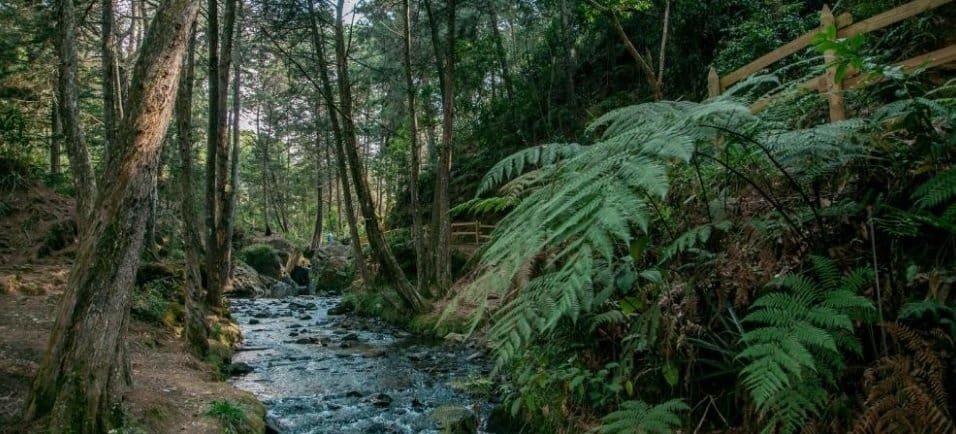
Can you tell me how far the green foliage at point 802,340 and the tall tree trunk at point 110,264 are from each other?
4257mm

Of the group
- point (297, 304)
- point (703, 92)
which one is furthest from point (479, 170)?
point (703, 92)

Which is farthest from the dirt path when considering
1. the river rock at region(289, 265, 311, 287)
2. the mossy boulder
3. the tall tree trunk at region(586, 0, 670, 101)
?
the river rock at region(289, 265, 311, 287)

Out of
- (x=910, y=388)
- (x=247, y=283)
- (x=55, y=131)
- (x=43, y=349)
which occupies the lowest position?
(x=247, y=283)

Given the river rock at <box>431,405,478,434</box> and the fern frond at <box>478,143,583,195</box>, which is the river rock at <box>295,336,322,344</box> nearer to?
the river rock at <box>431,405,478,434</box>

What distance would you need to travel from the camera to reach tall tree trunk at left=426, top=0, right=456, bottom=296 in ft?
42.3

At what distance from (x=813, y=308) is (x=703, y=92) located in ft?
41.7

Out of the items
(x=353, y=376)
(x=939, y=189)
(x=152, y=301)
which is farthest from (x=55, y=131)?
(x=939, y=189)

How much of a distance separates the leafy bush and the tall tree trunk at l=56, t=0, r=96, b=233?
52.6 feet

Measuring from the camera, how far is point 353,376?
804cm

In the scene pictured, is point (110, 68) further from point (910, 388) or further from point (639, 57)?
point (910, 388)

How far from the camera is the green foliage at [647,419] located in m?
1.86

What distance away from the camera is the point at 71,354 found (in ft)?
12.2

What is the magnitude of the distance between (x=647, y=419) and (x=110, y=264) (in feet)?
12.9

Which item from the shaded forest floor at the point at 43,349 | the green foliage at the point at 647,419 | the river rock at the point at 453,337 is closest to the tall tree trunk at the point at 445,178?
the river rock at the point at 453,337
